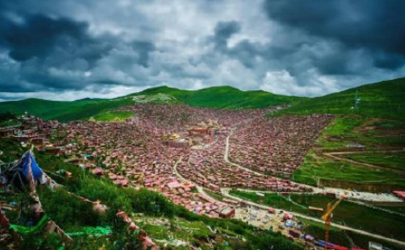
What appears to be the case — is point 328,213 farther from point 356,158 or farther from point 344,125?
point 344,125

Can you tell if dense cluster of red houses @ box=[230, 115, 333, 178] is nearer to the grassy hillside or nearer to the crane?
the crane

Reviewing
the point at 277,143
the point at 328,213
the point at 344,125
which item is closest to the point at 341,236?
the point at 328,213

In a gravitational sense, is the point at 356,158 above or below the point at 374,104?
below

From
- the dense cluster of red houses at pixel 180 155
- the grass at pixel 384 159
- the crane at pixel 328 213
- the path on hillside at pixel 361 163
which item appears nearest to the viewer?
the crane at pixel 328 213

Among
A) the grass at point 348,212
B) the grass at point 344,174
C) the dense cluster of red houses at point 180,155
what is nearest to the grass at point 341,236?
the grass at point 348,212

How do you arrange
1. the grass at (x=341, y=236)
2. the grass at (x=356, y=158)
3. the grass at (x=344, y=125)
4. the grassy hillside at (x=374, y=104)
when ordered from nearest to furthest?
the grass at (x=341, y=236)
the grass at (x=356, y=158)
the grass at (x=344, y=125)
the grassy hillside at (x=374, y=104)

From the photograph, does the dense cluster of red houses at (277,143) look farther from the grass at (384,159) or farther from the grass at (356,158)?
the grass at (384,159)

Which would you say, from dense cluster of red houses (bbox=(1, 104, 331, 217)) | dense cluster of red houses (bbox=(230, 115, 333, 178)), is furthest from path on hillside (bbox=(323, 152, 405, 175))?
dense cluster of red houses (bbox=(1, 104, 331, 217))

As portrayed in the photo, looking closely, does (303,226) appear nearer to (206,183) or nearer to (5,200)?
(206,183)
